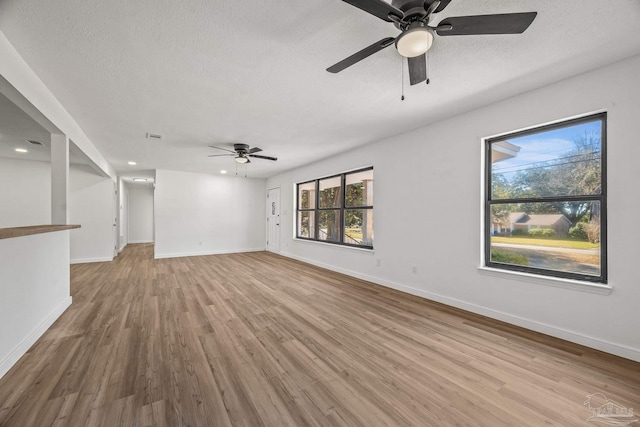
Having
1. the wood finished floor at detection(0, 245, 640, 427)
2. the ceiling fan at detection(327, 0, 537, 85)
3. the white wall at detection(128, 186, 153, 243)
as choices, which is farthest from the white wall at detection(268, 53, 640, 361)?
the white wall at detection(128, 186, 153, 243)

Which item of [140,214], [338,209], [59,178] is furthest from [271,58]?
[140,214]

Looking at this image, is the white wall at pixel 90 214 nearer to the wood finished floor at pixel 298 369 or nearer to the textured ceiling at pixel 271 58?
the textured ceiling at pixel 271 58

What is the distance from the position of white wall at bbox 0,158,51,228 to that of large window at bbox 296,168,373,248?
19.0 ft

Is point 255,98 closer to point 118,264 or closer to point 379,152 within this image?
point 379,152

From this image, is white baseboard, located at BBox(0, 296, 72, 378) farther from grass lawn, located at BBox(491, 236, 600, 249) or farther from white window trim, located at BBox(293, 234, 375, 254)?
grass lawn, located at BBox(491, 236, 600, 249)

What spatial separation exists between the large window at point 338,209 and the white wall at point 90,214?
489cm

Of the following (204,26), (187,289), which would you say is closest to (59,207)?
(187,289)

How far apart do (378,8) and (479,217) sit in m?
2.67

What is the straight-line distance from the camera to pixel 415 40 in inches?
60.4

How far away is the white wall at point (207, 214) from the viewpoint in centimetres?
719

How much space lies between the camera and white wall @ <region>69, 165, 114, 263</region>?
6262mm

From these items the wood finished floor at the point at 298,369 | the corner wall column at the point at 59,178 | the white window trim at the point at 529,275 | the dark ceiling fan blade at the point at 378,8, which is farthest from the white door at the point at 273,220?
the dark ceiling fan blade at the point at 378,8

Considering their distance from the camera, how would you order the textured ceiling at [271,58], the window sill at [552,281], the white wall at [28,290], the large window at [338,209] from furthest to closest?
the large window at [338,209] < the window sill at [552,281] < the white wall at [28,290] < the textured ceiling at [271,58]

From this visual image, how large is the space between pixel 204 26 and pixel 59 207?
3.09 meters
